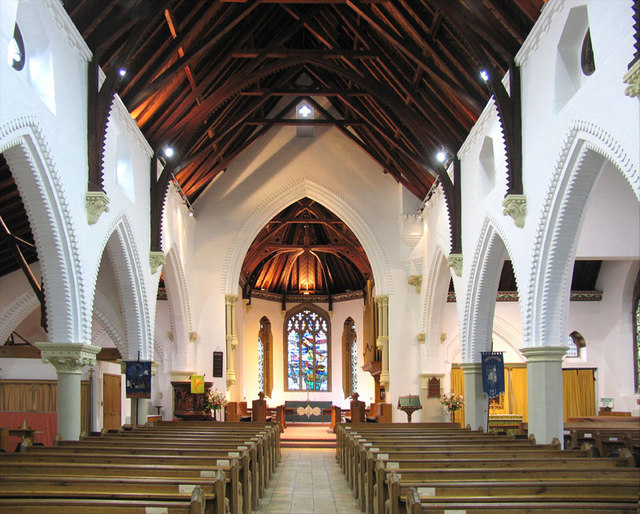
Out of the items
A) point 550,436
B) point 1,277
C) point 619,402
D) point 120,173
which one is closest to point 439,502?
point 550,436

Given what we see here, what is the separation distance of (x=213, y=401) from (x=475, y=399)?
7.23 metres

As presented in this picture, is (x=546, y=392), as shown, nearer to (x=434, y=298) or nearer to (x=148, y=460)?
(x=148, y=460)

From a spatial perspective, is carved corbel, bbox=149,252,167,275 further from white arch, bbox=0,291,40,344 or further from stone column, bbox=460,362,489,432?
stone column, bbox=460,362,489,432

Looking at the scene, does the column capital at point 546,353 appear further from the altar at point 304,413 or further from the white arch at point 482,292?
the altar at point 304,413

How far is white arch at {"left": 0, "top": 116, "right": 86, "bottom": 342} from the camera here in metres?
8.72

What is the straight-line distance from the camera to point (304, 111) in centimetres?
2028

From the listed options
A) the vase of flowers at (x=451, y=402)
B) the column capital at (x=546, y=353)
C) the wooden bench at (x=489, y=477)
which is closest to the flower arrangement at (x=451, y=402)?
the vase of flowers at (x=451, y=402)

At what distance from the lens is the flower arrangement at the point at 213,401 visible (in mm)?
18703

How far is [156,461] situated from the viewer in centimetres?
816

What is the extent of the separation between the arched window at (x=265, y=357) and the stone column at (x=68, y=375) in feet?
61.4

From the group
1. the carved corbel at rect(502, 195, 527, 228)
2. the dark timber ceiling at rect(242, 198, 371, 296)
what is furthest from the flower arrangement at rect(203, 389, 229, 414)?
the carved corbel at rect(502, 195, 527, 228)

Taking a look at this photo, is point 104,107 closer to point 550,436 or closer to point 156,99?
point 156,99

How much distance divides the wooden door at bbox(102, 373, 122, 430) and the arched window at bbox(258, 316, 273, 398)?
29.1 ft

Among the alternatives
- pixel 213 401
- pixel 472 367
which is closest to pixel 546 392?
pixel 472 367
